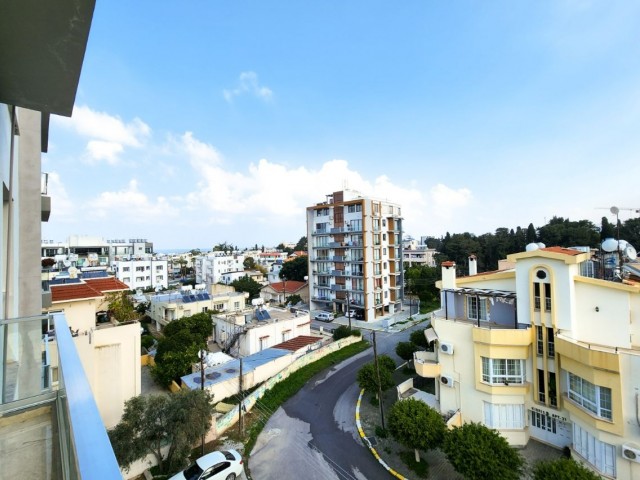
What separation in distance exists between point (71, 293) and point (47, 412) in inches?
605

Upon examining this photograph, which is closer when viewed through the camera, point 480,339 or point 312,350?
point 480,339

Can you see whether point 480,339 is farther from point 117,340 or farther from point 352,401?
point 117,340

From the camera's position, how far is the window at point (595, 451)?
959 centimetres

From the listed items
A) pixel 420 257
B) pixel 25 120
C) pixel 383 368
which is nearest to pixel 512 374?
pixel 383 368

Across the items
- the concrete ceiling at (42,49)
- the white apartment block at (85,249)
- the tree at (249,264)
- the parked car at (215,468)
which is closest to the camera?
the concrete ceiling at (42,49)

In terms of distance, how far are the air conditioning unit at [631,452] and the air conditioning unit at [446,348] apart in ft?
17.9

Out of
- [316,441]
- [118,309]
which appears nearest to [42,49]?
[316,441]

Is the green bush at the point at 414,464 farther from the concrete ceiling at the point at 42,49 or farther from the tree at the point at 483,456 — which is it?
the concrete ceiling at the point at 42,49

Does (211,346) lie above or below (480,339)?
below

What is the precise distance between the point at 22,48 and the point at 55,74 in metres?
0.35

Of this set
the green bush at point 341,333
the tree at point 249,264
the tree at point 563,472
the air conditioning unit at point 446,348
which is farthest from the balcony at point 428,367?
the tree at point 249,264

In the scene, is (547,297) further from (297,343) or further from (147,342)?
(147,342)

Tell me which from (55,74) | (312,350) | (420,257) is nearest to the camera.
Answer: (55,74)

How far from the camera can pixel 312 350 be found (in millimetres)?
22625
